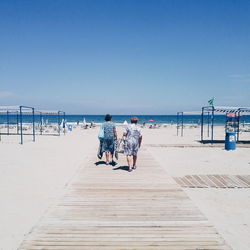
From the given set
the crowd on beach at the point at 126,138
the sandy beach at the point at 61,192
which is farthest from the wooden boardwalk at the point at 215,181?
the crowd on beach at the point at 126,138

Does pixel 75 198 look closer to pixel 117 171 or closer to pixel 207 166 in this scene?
pixel 117 171

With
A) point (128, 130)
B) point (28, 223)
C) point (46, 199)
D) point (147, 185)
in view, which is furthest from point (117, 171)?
point (28, 223)

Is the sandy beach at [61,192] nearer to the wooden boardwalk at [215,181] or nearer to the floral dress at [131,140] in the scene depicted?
the wooden boardwalk at [215,181]

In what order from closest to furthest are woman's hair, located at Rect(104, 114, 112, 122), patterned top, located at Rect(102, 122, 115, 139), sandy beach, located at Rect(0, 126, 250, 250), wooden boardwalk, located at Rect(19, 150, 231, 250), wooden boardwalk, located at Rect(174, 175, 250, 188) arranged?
wooden boardwalk, located at Rect(19, 150, 231, 250) < sandy beach, located at Rect(0, 126, 250, 250) < wooden boardwalk, located at Rect(174, 175, 250, 188) < woman's hair, located at Rect(104, 114, 112, 122) < patterned top, located at Rect(102, 122, 115, 139)

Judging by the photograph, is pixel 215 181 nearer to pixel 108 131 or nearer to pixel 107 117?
pixel 108 131

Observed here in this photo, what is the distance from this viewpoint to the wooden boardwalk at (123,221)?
2686 millimetres

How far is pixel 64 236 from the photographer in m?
2.82

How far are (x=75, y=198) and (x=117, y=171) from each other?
226 centimetres

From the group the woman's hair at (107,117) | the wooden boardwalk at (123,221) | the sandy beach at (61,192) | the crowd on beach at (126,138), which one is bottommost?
the sandy beach at (61,192)

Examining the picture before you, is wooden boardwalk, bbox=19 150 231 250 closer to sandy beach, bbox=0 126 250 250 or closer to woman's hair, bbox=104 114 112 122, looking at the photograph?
sandy beach, bbox=0 126 250 250

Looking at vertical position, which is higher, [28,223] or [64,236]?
[64,236]

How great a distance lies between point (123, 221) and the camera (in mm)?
3236

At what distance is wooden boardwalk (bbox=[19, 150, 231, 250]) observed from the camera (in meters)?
2.69

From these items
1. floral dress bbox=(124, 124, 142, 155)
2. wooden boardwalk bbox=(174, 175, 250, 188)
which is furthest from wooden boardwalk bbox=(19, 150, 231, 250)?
wooden boardwalk bbox=(174, 175, 250, 188)
